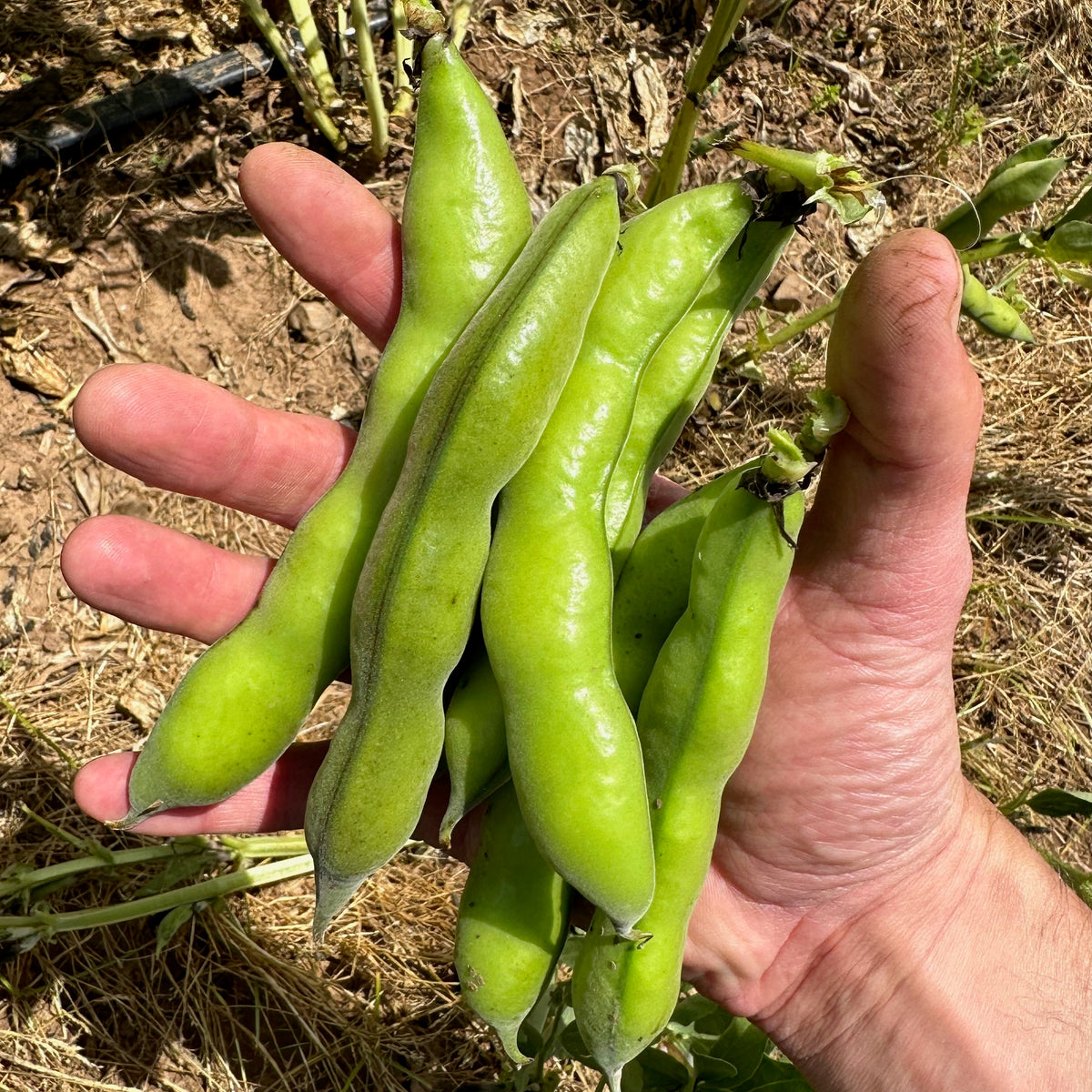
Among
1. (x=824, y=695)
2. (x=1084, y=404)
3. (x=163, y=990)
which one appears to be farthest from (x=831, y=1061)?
(x=1084, y=404)

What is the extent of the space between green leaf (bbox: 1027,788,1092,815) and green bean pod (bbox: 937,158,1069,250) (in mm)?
1853

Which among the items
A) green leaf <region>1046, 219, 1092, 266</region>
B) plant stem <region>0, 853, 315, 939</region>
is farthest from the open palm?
green leaf <region>1046, 219, 1092, 266</region>

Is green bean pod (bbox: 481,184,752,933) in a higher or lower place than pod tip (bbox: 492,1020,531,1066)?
higher

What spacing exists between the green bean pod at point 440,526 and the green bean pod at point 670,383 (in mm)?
365

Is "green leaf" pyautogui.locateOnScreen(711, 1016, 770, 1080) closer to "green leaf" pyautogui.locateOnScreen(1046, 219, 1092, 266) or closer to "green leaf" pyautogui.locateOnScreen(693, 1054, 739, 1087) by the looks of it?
"green leaf" pyautogui.locateOnScreen(693, 1054, 739, 1087)

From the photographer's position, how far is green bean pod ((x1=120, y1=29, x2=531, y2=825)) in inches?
105

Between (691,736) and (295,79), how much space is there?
3515mm

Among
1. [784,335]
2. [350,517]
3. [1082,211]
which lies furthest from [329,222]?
[1082,211]

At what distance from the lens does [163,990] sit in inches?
158

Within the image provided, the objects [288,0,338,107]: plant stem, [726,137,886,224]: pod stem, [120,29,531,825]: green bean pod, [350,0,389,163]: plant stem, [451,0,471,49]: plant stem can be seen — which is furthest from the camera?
[288,0,338,107]: plant stem

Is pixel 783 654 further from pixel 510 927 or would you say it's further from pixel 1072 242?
pixel 1072 242

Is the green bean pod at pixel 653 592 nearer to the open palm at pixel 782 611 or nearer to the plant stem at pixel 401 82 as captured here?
the open palm at pixel 782 611

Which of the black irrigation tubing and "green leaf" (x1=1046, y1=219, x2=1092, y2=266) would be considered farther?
the black irrigation tubing

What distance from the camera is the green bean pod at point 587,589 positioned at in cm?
231
